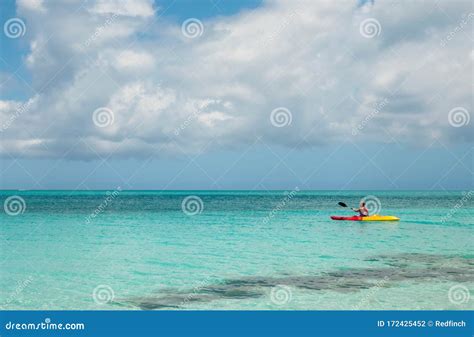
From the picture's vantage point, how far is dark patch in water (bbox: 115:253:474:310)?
11898 millimetres

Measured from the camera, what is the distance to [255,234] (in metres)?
26.1

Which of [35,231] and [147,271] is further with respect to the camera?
[35,231]

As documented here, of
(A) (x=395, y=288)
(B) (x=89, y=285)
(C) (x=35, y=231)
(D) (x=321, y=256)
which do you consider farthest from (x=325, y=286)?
(C) (x=35, y=231)

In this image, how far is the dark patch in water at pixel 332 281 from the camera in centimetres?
1190

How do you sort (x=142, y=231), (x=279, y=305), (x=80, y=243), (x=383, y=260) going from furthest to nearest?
(x=142, y=231) → (x=80, y=243) → (x=383, y=260) → (x=279, y=305)

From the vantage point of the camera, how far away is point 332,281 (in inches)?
545

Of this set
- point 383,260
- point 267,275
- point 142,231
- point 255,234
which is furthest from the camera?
point 142,231

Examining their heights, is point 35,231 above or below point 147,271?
above

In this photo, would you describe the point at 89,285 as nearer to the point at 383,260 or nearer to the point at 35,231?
the point at 383,260

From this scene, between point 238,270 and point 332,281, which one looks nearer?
point 332,281

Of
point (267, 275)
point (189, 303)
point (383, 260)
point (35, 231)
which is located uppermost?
point (35, 231)

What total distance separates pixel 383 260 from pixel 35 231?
69.3 feet

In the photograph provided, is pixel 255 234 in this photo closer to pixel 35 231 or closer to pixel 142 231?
pixel 142 231

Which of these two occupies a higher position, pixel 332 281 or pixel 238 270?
pixel 238 270
